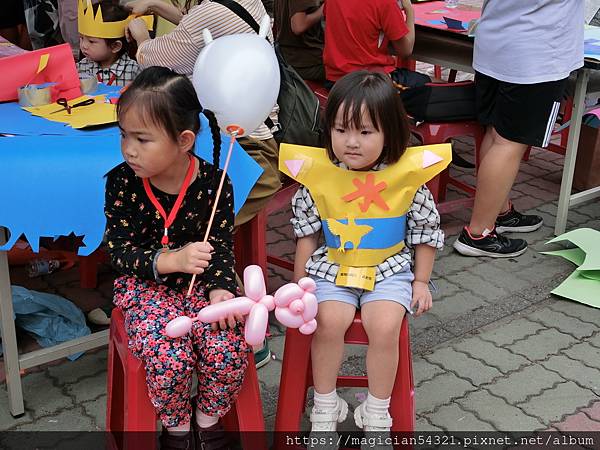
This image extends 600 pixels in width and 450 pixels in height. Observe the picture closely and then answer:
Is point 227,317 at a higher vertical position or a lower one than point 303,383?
higher

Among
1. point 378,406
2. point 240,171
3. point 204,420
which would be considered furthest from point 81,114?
point 378,406

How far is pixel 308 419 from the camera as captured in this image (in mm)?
2689

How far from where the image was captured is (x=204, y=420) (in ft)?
7.22

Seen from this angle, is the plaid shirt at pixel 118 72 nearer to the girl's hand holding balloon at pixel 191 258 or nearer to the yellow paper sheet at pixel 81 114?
the yellow paper sheet at pixel 81 114

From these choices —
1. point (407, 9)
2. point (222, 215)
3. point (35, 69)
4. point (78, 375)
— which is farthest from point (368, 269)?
point (407, 9)

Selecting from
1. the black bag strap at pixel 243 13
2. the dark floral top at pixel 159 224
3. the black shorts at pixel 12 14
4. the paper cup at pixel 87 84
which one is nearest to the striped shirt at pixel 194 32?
the black bag strap at pixel 243 13

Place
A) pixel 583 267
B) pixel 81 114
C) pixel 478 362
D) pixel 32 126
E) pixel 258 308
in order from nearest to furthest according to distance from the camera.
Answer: pixel 258 308 → pixel 32 126 → pixel 81 114 → pixel 478 362 → pixel 583 267

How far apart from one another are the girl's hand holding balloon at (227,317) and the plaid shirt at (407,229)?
35 centimetres

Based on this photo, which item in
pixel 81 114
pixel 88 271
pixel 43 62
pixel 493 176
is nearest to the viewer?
pixel 81 114

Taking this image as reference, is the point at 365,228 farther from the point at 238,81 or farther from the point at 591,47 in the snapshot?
the point at 591,47

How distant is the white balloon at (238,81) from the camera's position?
221 cm

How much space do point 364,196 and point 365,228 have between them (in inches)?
3.6

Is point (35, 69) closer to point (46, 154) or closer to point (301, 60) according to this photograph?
point (46, 154)

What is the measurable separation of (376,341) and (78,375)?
125 cm
